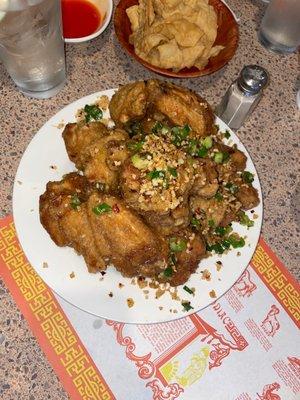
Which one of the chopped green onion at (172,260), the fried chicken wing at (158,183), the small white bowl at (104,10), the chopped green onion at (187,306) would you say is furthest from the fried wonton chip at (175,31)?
the chopped green onion at (187,306)

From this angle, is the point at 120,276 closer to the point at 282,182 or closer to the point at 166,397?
the point at 166,397

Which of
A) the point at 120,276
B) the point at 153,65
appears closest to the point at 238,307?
the point at 120,276

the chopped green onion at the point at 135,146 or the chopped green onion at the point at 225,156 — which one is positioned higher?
the chopped green onion at the point at 135,146

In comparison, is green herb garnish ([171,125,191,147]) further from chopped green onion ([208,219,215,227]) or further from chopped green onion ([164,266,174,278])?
chopped green onion ([164,266,174,278])

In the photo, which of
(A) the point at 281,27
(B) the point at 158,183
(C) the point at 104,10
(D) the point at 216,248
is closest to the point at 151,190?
(B) the point at 158,183

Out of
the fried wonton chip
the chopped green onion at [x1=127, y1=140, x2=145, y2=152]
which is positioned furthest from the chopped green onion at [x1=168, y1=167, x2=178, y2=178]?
the fried wonton chip

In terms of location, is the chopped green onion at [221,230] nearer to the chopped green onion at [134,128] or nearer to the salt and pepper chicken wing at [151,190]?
the salt and pepper chicken wing at [151,190]

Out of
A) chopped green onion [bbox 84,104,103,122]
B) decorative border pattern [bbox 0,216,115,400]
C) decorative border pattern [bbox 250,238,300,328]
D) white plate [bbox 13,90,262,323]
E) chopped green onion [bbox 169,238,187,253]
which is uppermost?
chopped green onion [bbox 84,104,103,122]

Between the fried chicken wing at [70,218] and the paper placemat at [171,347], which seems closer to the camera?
the fried chicken wing at [70,218]
